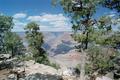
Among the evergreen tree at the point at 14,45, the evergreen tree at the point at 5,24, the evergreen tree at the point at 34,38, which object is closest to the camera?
the evergreen tree at the point at 5,24

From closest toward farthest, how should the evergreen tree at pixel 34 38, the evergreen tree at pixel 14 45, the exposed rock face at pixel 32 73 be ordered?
the exposed rock face at pixel 32 73 < the evergreen tree at pixel 34 38 < the evergreen tree at pixel 14 45

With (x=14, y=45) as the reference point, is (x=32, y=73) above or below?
above

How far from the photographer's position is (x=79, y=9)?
3791cm

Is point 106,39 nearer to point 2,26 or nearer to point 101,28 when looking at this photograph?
point 101,28

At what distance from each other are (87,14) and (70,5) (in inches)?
99.1

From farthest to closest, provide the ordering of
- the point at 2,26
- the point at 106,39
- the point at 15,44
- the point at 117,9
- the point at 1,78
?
the point at 15,44 → the point at 2,26 → the point at 1,78 → the point at 106,39 → the point at 117,9

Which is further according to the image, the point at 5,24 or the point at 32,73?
the point at 5,24

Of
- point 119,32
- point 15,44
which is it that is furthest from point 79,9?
point 15,44

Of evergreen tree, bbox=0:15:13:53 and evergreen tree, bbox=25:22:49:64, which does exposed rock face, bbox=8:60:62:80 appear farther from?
evergreen tree, bbox=25:22:49:64

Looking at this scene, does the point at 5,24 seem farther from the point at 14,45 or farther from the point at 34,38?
the point at 14,45

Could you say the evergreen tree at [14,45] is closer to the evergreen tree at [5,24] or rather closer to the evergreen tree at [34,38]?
the evergreen tree at [34,38]

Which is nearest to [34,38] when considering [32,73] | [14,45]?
[14,45]

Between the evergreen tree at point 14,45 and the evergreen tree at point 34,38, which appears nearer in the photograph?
the evergreen tree at point 34,38

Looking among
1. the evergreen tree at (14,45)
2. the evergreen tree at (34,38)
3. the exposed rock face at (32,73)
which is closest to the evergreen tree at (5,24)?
the exposed rock face at (32,73)
